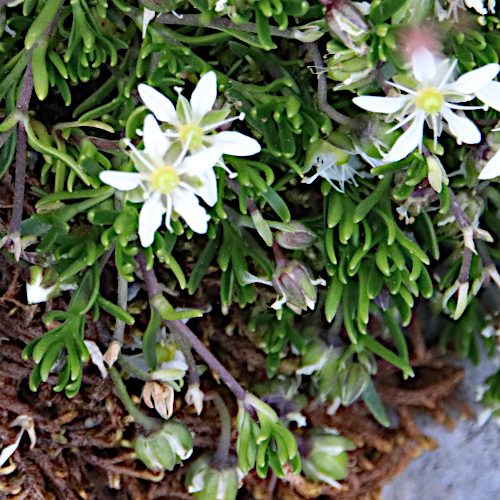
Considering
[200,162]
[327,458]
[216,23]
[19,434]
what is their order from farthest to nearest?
[327,458]
[19,434]
[216,23]
[200,162]

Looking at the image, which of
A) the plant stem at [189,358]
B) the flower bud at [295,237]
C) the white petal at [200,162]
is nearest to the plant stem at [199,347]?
the plant stem at [189,358]

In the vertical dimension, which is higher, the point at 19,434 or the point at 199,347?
the point at 199,347

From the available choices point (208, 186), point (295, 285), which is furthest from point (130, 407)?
point (208, 186)

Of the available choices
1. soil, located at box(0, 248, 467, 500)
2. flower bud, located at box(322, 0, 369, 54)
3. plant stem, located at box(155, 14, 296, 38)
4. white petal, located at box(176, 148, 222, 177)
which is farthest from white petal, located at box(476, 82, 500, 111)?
soil, located at box(0, 248, 467, 500)

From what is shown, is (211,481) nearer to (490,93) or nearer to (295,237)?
(295,237)

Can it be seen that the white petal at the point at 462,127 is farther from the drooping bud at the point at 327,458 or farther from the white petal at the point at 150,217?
the drooping bud at the point at 327,458

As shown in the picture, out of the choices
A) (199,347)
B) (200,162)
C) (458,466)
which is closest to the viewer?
(200,162)

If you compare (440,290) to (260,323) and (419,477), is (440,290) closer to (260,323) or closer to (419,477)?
(260,323)
